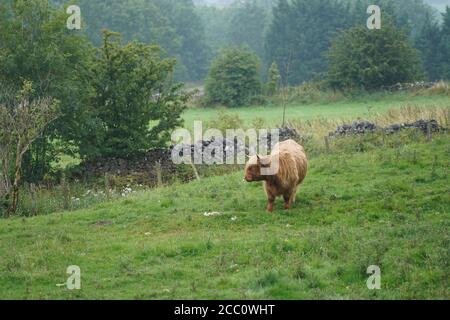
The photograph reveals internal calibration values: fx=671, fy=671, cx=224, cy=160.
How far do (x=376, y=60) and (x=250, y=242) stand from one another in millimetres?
48874

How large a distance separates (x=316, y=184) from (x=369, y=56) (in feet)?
140

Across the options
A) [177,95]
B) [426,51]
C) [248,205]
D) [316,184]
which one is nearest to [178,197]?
[248,205]

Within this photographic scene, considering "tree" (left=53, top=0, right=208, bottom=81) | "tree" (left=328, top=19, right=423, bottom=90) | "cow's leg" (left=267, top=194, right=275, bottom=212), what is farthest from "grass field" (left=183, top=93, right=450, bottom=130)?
"cow's leg" (left=267, top=194, right=275, bottom=212)

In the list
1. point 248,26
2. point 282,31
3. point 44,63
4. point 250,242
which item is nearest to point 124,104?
point 44,63

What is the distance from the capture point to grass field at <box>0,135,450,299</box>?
36.1 feet

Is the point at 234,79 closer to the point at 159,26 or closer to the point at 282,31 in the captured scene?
the point at 282,31

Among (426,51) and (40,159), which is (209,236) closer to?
(40,159)

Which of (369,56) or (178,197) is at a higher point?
(369,56)

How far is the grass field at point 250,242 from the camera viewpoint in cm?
1100

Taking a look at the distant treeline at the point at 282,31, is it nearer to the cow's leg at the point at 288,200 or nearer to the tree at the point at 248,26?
the tree at the point at 248,26

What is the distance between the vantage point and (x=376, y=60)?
59500 mm

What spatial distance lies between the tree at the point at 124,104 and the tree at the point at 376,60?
3308 cm

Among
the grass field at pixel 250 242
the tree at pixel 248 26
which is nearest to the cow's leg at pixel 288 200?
the grass field at pixel 250 242

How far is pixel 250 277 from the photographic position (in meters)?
11.3
